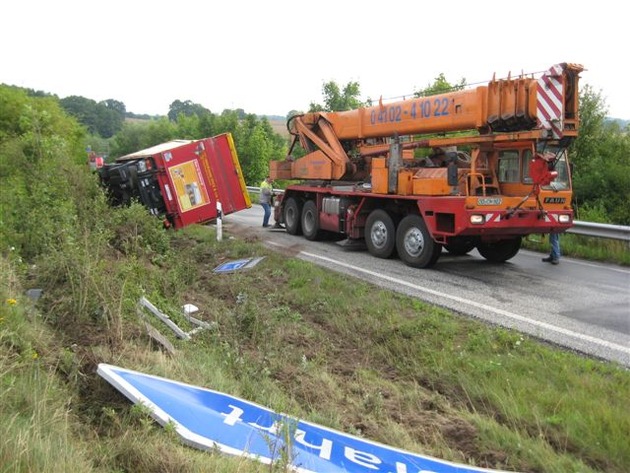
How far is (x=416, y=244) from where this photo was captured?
31.3 ft

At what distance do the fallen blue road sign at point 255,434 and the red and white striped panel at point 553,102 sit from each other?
255 inches

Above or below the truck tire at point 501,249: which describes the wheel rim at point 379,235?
above

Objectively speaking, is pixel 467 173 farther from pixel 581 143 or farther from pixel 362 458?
pixel 581 143

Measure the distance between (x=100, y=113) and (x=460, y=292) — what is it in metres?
105

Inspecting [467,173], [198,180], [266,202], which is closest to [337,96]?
[266,202]

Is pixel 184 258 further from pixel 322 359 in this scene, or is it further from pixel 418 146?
pixel 322 359

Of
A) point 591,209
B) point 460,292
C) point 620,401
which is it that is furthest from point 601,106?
point 620,401

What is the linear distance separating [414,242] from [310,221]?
429 centimetres

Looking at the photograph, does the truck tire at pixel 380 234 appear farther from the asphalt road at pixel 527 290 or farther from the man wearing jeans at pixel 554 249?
the man wearing jeans at pixel 554 249

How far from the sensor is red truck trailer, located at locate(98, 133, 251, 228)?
1227cm

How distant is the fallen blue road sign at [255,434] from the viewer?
2869mm

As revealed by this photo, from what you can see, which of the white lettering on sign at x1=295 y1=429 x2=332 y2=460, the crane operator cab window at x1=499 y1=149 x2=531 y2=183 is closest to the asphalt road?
the crane operator cab window at x1=499 y1=149 x2=531 y2=183

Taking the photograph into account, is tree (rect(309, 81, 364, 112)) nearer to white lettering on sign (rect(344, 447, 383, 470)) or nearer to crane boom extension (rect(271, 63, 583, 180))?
crane boom extension (rect(271, 63, 583, 180))

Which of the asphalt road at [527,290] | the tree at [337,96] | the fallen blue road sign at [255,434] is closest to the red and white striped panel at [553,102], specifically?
the asphalt road at [527,290]
